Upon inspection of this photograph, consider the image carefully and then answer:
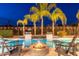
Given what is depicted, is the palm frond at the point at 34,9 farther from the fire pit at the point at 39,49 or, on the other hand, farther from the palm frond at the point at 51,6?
the fire pit at the point at 39,49

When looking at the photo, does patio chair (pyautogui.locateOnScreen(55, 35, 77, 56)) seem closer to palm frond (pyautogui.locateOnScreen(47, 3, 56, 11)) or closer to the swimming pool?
the swimming pool

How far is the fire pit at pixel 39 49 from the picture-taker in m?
2.87

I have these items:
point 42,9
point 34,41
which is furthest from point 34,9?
point 34,41

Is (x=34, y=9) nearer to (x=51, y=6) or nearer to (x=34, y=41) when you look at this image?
(x=51, y=6)

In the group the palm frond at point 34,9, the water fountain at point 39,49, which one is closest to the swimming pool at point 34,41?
the water fountain at point 39,49

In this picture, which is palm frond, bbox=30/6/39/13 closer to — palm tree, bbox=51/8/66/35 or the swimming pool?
palm tree, bbox=51/8/66/35

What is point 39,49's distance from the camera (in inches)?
113

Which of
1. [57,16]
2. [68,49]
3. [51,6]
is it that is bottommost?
[68,49]

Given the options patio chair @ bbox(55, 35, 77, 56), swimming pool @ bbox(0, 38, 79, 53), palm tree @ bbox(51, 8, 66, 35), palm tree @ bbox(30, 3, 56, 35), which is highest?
palm tree @ bbox(30, 3, 56, 35)

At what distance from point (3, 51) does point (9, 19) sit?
0.40 meters

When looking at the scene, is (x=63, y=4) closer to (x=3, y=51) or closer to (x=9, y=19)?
(x=9, y=19)

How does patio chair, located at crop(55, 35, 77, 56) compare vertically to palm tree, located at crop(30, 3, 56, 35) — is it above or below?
below

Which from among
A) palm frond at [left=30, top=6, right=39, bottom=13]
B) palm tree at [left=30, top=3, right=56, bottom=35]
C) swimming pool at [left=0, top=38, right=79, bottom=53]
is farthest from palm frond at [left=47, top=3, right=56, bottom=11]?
swimming pool at [left=0, top=38, right=79, bottom=53]

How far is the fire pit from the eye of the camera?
2.87m
